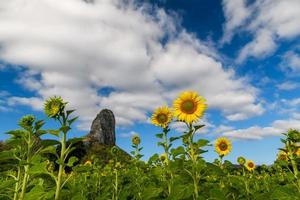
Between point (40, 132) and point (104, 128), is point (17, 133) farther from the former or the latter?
point (104, 128)

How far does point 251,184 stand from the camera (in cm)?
1045

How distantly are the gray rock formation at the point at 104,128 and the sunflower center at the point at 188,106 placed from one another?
100858 mm

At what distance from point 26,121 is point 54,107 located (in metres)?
0.43

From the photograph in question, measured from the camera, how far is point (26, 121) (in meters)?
4.83

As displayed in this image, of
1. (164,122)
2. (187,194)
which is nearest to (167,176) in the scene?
(164,122)

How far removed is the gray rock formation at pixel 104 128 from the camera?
369ft

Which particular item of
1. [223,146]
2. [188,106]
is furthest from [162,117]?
[223,146]

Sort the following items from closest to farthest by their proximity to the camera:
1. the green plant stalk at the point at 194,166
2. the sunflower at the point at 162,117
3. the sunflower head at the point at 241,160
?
→ 1. the green plant stalk at the point at 194,166
2. the sunflower at the point at 162,117
3. the sunflower head at the point at 241,160

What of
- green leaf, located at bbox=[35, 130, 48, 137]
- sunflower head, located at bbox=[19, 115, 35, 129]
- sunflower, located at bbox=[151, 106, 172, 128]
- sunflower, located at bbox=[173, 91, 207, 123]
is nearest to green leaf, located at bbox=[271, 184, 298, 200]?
sunflower, located at bbox=[173, 91, 207, 123]

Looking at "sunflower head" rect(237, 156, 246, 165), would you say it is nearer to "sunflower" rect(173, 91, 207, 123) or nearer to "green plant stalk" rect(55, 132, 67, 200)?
"sunflower" rect(173, 91, 207, 123)

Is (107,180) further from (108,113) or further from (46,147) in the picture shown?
(108,113)

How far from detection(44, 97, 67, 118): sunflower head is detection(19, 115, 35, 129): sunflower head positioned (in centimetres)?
23

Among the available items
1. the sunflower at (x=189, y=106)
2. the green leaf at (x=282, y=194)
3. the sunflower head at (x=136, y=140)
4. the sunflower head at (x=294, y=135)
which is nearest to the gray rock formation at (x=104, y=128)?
the sunflower head at (x=136, y=140)

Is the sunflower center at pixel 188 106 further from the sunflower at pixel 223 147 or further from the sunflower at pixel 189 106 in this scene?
the sunflower at pixel 223 147
